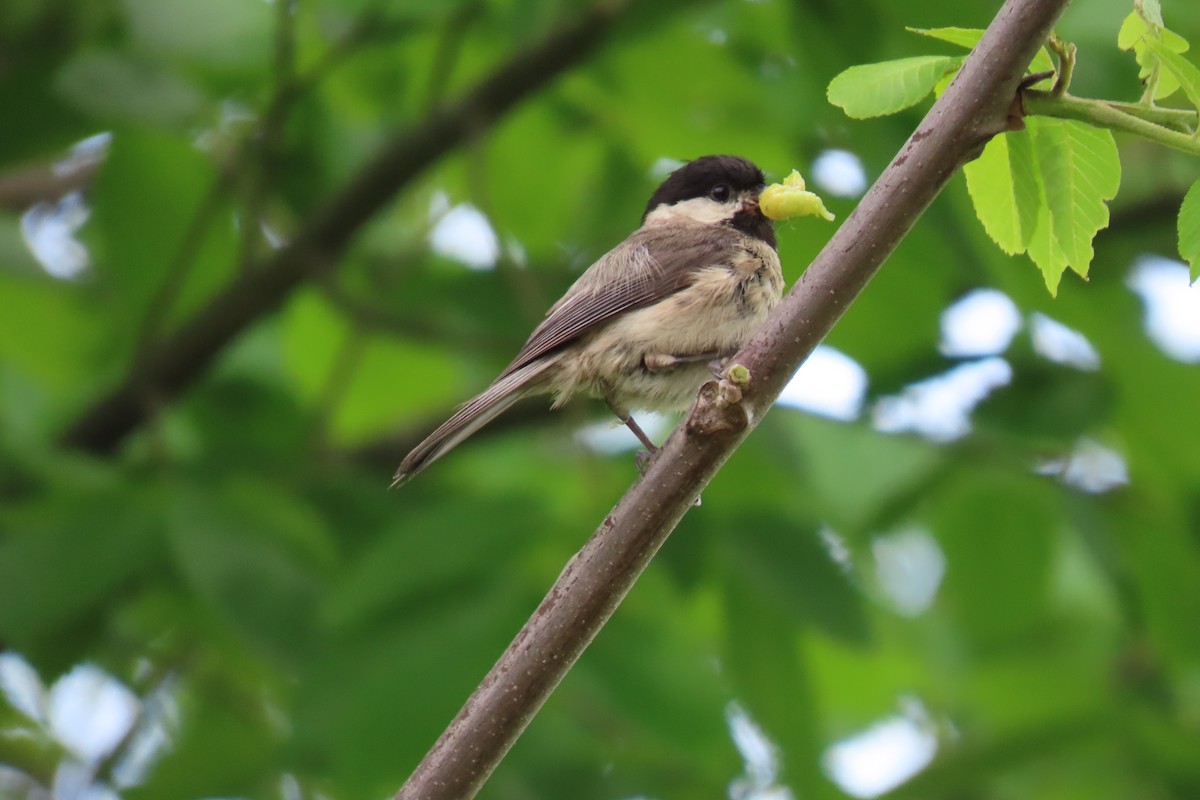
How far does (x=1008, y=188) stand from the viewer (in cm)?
212

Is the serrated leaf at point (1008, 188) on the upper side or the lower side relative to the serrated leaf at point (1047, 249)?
upper

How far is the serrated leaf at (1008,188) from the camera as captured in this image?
207 centimetres

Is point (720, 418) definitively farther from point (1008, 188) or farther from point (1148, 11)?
point (1148, 11)

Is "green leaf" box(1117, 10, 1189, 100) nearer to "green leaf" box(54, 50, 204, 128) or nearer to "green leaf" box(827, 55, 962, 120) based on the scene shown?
"green leaf" box(827, 55, 962, 120)

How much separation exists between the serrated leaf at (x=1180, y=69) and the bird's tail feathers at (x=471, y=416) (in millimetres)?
1904

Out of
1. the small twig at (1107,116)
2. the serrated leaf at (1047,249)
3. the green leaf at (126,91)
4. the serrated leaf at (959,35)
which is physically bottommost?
the green leaf at (126,91)

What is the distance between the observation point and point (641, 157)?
5.20m

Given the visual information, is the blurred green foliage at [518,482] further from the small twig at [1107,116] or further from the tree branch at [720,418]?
the small twig at [1107,116]

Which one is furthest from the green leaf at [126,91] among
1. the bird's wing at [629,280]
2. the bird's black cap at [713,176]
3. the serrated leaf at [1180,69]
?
the serrated leaf at [1180,69]

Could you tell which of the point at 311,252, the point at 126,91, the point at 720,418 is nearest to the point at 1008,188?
the point at 720,418

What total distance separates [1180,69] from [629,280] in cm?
234

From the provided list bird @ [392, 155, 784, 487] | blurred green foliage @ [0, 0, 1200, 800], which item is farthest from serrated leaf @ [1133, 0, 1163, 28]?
bird @ [392, 155, 784, 487]

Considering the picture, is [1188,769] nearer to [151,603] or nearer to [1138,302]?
[1138,302]

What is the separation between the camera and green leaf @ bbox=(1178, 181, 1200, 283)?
196 centimetres
